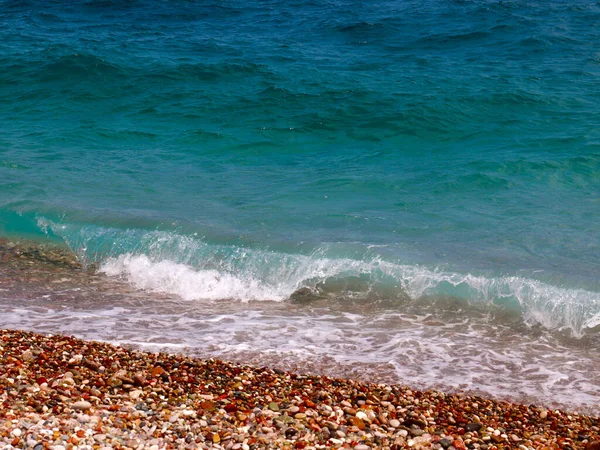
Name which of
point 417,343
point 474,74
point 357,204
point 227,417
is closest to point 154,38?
point 474,74

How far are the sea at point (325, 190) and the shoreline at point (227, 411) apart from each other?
0.70 meters

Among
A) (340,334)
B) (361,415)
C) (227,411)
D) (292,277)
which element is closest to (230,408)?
(227,411)

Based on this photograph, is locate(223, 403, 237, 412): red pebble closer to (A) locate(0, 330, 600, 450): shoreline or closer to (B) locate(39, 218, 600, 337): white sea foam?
(A) locate(0, 330, 600, 450): shoreline

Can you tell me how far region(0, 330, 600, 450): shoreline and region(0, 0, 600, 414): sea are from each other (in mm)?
705

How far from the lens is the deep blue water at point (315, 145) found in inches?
404

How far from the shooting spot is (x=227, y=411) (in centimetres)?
575

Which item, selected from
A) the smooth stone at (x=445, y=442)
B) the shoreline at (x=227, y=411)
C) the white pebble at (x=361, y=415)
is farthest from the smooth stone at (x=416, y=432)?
the white pebble at (x=361, y=415)

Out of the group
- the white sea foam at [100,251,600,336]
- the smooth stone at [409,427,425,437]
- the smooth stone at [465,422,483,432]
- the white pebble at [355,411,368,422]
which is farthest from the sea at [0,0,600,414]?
the smooth stone at [409,427,425,437]

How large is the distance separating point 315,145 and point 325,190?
2.96 m

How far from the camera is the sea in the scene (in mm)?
8234

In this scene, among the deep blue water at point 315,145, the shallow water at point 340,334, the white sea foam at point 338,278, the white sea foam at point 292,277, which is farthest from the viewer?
the deep blue water at point 315,145

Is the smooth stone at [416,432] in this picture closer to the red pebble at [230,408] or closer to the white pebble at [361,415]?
the white pebble at [361,415]

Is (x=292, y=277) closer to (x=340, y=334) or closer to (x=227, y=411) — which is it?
(x=340, y=334)

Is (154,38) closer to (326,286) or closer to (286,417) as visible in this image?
(326,286)
